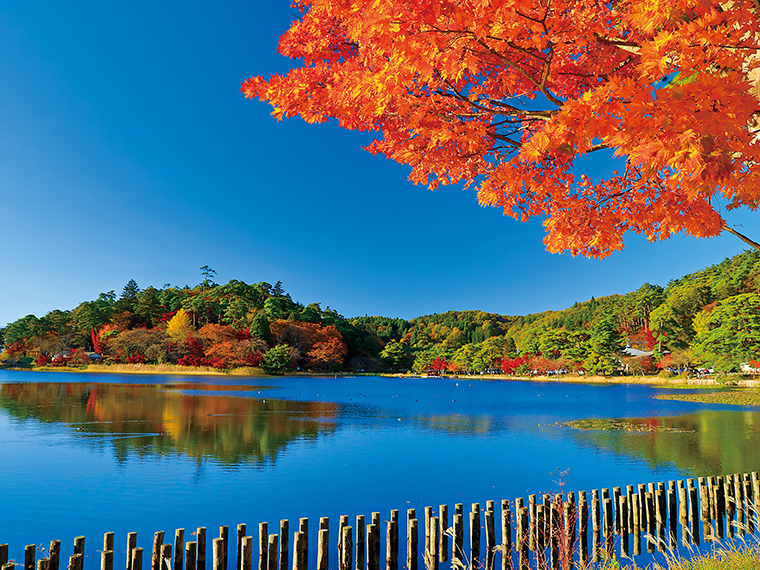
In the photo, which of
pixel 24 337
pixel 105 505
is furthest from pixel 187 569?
pixel 24 337

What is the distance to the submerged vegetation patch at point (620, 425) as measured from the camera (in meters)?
20.0

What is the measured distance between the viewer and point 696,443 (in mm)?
16578

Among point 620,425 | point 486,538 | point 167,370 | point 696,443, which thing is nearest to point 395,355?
point 167,370

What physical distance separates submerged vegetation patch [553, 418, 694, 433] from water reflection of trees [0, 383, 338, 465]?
36.6 ft

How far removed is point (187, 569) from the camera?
198 inches

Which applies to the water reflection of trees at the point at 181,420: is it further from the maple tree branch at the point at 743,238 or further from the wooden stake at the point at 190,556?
the maple tree branch at the point at 743,238

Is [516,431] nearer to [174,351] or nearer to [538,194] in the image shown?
[538,194]

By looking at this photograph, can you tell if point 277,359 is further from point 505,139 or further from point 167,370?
point 505,139

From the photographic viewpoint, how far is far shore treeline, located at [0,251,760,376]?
62250 millimetres

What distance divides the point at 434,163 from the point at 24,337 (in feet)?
321

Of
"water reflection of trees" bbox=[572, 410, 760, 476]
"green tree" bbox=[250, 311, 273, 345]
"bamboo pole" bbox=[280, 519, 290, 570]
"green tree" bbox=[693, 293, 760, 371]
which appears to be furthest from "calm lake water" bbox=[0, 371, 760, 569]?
"green tree" bbox=[250, 311, 273, 345]

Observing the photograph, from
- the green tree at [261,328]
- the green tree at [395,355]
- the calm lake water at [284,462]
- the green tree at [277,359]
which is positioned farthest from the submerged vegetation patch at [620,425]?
the green tree at [395,355]

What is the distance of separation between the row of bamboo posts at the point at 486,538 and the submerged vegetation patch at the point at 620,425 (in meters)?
13.2

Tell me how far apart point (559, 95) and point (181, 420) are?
19.8 metres
